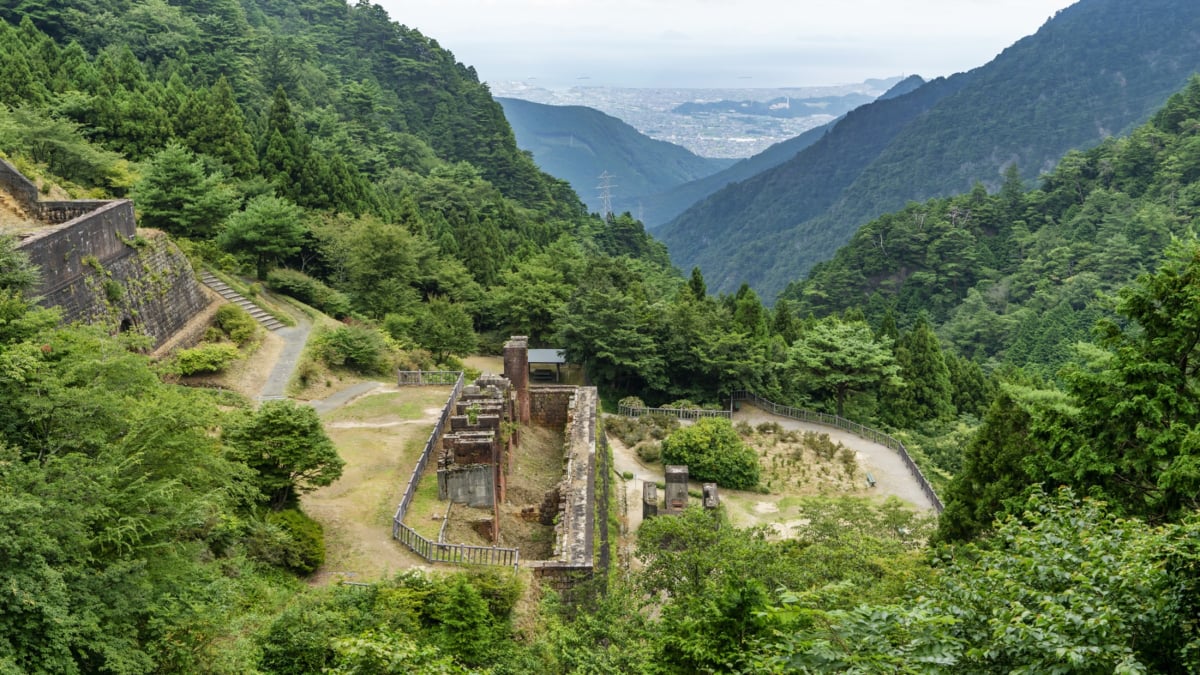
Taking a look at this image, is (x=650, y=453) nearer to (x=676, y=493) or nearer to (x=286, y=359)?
(x=676, y=493)

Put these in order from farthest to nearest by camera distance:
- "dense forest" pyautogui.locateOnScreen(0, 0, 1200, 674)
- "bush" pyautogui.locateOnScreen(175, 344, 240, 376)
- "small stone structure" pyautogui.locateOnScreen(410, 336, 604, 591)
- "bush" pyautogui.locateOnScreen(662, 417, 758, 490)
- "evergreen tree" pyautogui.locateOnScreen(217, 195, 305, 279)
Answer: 1. "evergreen tree" pyautogui.locateOnScreen(217, 195, 305, 279)
2. "bush" pyautogui.locateOnScreen(662, 417, 758, 490)
3. "bush" pyautogui.locateOnScreen(175, 344, 240, 376)
4. "small stone structure" pyautogui.locateOnScreen(410, 336, 604, 591)
5. "dense forest" pyautogui.locateOnScreen(0, 0, 1200, 674)

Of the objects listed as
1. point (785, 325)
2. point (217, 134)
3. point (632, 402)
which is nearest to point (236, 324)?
point (632, 402)

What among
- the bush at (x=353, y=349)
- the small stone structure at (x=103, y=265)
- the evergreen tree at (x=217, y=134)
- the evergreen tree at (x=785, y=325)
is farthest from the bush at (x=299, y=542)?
the evergreen tree at (x=785, y=325)

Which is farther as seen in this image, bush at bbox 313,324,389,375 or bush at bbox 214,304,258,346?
bush at bbox 313,324,389,375

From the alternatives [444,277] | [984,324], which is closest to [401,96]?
[444,277]

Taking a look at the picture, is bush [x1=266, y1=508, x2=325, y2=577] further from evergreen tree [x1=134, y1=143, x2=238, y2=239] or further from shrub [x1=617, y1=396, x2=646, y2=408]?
shrub [x1=617, y1=396, x2=646, y2=408]

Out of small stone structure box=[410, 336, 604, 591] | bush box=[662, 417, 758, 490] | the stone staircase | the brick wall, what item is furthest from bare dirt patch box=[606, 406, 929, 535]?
the stone staircase

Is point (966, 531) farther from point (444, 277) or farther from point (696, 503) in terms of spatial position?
point (444, 277)
